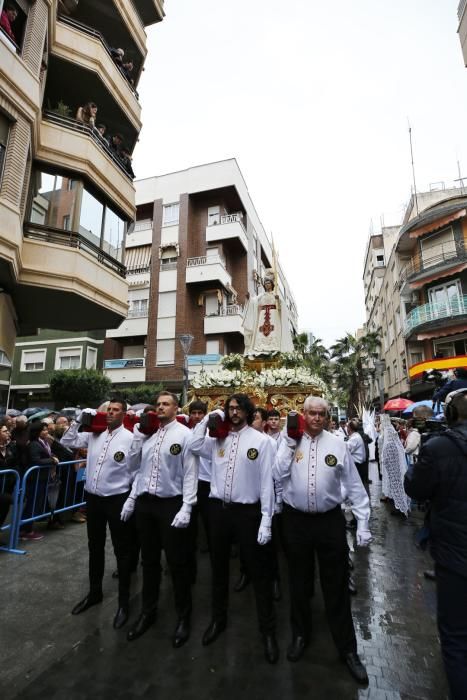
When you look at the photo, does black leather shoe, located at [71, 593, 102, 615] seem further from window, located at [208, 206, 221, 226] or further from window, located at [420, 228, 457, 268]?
window, located at [208, 206, 221, 226]

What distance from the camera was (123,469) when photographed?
4.05m

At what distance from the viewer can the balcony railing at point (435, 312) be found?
23156 millimetres

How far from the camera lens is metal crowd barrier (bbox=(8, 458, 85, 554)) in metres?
5.89

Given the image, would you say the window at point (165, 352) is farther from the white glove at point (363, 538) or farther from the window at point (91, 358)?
the white glove at point (363, 538)

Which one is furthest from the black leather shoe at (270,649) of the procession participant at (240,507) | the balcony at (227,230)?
the balcony at (227,230)

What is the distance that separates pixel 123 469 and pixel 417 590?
3.73 metres

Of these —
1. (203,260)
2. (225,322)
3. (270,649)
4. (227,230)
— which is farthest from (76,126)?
(227,230)

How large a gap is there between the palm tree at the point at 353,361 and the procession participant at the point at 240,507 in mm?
33243

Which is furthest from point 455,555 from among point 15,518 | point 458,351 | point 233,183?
point 233,183

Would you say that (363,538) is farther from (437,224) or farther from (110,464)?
(437,224)

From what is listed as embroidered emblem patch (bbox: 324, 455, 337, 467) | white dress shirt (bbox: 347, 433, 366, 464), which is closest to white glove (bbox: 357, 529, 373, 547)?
embroidered emblem patch (bbox: 324, 455, 337, 467)

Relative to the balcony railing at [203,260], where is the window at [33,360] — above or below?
below

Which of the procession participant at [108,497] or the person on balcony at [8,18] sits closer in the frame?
the procession participant at [108,497]

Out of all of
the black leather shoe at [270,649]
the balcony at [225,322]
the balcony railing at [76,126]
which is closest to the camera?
the black leather shoe at [270,649]
